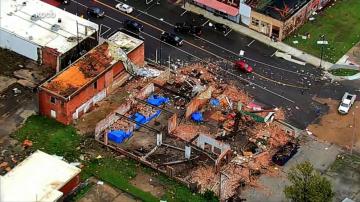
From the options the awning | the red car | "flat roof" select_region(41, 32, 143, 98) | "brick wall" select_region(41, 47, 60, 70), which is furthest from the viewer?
the awning

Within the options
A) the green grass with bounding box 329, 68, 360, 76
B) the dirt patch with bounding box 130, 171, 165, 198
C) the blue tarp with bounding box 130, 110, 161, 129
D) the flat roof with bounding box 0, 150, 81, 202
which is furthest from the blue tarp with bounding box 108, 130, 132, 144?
the green grass with bounding box 329, 68, 360, 76

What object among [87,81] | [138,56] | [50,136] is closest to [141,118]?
[87,81]

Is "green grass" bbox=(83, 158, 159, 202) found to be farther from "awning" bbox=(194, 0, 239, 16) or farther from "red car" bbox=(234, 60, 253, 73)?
"awning" bbox=(194, 0, 239, 16)

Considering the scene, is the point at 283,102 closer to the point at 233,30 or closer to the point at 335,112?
the point at 335,112

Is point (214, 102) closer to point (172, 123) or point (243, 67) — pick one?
point (172, 123)

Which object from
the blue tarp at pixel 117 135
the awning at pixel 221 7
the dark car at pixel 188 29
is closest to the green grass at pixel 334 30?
the awning at pixel 221 7

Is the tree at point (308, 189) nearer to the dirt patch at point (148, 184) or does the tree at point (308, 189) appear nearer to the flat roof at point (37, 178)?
the dirt patch at point (148, 184)
